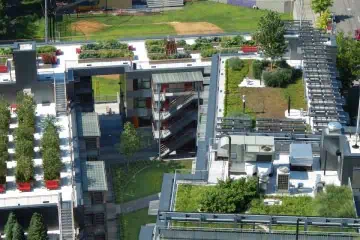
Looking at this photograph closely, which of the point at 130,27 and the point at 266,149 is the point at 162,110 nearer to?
the point at 266,149

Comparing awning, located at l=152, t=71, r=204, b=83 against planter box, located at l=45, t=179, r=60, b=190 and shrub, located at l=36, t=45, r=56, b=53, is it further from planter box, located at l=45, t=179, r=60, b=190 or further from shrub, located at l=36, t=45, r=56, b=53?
planter box, located at l=45, t=179, r=60, b=190

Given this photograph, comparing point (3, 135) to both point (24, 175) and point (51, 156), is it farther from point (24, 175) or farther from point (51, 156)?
point (24, 175)

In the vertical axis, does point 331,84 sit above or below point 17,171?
above

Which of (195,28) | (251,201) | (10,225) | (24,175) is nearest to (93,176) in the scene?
(24,175)

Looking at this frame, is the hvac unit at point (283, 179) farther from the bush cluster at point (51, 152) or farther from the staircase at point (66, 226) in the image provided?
the bush cluster at point (51, 152)

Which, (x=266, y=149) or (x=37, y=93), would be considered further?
(x=37, y=93)

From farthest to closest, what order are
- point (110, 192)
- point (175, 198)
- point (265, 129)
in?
point (110, 192) < point (265, 129) < point (175, 198)

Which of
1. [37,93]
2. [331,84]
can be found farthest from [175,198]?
[37,93]

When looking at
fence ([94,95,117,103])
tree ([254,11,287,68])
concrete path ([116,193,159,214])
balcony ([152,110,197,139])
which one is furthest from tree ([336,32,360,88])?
fence ([94,95,117,103])
